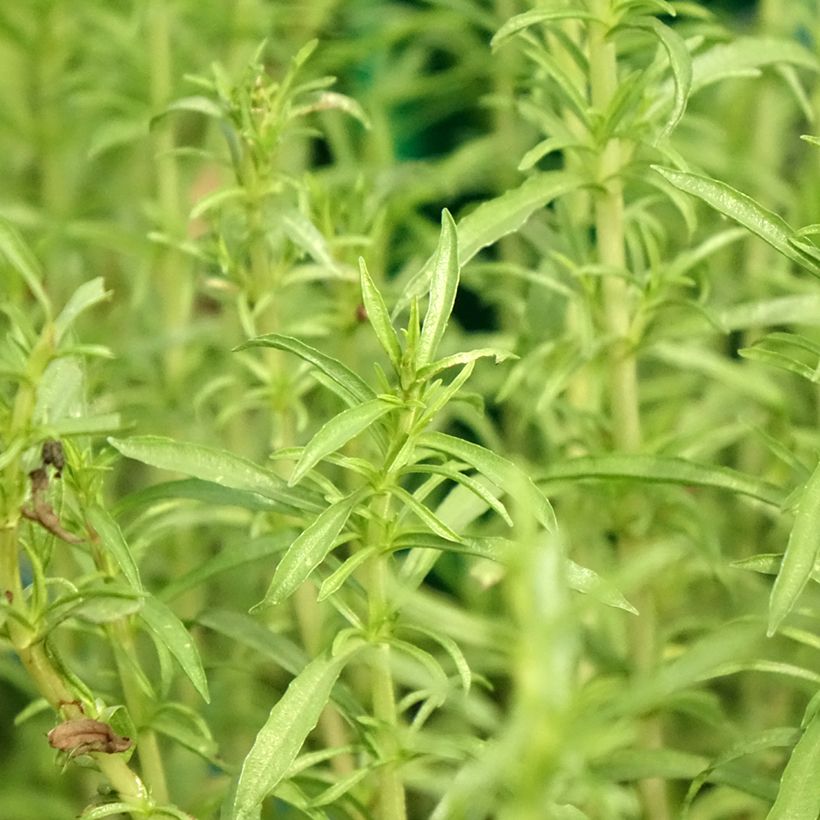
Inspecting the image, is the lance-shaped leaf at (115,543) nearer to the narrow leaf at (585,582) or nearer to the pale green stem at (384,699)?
the pale green stem at (384,699)

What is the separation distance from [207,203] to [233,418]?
43cm

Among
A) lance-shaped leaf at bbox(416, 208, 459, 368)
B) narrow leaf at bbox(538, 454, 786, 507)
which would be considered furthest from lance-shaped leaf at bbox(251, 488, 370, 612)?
narrow leaf at bbox(538, 454, 786, 507)

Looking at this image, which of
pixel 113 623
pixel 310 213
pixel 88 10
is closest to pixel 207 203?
pixel 310 213

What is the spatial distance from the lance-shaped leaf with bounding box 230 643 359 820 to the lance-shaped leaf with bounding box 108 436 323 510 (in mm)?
105

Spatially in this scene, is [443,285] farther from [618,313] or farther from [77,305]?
[618,313]

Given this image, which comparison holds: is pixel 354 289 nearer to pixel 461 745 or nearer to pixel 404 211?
pixel 404 211

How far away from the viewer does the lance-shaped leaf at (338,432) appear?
2.08 ft

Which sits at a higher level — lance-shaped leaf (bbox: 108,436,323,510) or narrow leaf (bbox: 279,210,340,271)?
narrow leaf (bbox: 279,210,340,271)

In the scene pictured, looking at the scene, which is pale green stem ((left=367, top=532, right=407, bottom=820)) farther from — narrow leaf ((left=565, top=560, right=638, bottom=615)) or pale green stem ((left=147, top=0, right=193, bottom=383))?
pale green stem ((left=147, top=0, right=193, bottom=383))

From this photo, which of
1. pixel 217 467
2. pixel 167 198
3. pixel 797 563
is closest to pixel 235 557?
pixel 217 467

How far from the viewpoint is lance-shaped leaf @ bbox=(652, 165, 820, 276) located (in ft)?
2.39

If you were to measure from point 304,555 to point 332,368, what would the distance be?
0.11 m

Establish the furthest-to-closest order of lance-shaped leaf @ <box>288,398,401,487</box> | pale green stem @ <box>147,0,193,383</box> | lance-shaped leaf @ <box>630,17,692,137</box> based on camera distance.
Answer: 1. pale green stem @ <box>147,0,193,383</box>
2. lance-shaped leaf @ <box>630,17,692,137</box>
3. lance-shaped leaf @ <box>288,398,401,487</box>

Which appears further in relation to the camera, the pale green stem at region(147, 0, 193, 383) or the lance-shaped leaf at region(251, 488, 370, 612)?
the pale green stem at region(147, 0, 193, 383)
